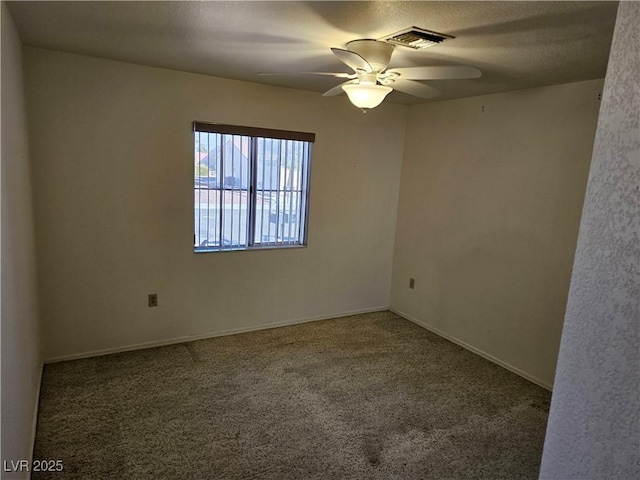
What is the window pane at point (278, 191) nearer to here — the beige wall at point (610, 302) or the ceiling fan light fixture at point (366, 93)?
the ceiling fan light fixture at point (366, 93)

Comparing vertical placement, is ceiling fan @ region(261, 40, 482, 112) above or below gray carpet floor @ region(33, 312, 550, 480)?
above

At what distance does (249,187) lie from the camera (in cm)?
371

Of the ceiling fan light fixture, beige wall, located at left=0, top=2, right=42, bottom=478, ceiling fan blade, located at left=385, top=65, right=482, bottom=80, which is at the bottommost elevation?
beige wall, located at left=0, top=2, right=42, bottom=478

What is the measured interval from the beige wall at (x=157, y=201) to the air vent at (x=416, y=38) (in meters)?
1.70

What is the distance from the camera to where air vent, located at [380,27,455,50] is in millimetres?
2002

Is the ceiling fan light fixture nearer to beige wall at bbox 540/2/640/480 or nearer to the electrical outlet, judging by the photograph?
beige wall at bbox 540/2/640/480

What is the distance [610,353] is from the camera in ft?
2.97

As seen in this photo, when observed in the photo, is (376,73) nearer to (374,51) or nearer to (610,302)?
(374,51)

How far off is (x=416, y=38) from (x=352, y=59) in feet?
1.24

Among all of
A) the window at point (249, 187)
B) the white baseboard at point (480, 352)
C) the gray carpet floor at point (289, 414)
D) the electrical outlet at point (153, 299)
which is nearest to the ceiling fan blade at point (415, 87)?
the window at point (249, 187)

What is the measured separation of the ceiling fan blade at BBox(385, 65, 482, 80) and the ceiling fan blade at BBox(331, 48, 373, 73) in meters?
0.18

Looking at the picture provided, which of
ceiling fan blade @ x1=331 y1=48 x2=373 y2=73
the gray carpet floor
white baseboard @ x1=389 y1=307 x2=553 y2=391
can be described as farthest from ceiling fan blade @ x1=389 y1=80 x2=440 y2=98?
white baseboard @ x1=389 y1=307 x2=553 y2=391

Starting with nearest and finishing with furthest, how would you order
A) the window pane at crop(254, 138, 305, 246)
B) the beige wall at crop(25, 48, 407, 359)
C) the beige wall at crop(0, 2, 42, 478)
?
the beige wall at crop(0, 2, 42, 478)
the beige wall at crop(25, 48, 407, 359)
the window pane at crop(254, 138, 305, 246)

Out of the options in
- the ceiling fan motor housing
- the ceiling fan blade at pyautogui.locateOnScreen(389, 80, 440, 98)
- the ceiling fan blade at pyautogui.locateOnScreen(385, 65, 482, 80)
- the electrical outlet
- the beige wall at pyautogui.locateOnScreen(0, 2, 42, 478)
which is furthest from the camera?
the electrical outlet
